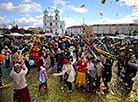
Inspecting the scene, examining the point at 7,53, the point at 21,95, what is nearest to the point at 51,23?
the point at 7,53

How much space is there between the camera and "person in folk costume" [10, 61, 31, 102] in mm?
7175

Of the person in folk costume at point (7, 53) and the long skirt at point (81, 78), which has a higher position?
the person in folk costume at point (7, 53)

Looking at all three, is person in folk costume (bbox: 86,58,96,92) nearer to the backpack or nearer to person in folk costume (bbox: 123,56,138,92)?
the backpack

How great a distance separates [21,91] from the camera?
24.2 ft

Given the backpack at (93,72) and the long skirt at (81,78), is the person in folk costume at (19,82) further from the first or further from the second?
the backpack at (93,72)

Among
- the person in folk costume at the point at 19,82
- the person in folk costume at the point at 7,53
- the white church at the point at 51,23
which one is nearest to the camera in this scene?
the person in folk costume at the point at 19,82

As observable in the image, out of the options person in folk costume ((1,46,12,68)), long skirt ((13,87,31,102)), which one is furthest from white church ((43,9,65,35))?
long skirt ((13,87,31,102))

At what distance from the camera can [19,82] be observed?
7262 mm

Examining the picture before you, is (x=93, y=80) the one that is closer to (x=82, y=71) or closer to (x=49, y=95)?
(x=82, y=71)

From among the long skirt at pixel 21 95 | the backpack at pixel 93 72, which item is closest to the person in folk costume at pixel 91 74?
the backpack at pixel 93 72

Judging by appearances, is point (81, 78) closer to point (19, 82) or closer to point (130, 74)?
point (130, 74)

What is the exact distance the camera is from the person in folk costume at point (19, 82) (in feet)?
23.5

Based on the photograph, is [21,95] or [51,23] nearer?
[21,95]

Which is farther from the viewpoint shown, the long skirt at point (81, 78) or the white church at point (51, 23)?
the white church at point (51, 23)
